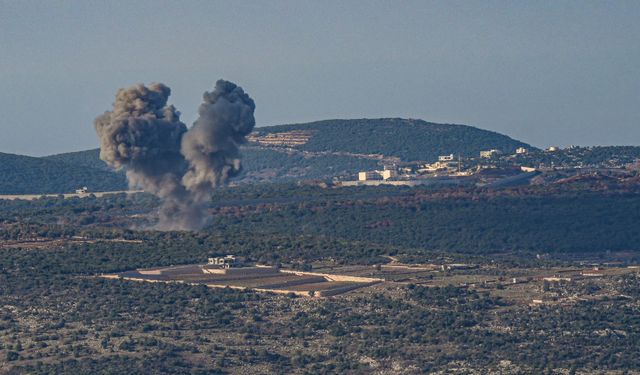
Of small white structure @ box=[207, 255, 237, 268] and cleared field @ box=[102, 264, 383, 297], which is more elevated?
small white structure @ box=[207, 255, 237, 268]

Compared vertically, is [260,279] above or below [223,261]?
below

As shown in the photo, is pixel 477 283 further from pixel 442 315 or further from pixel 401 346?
pixel 401 346

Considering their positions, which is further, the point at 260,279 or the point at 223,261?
the point at 223,261

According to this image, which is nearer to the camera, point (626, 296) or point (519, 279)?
point (626, 296)

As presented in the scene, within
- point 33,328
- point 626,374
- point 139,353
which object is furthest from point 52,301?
Answer: point 626,374

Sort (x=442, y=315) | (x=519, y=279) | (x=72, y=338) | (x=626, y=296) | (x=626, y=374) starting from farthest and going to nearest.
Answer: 1. (x=519, y=279)
2. (x=626, y=296)
3. (x=442, y=315)
4. (x=72, y=338)
5. (x=626, y=374)

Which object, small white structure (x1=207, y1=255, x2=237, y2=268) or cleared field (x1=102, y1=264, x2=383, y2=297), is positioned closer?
cleared field (x1=102, y1=264, x2=383, y2=297)

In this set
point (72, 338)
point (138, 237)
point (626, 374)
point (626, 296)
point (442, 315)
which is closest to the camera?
point (626, 374)

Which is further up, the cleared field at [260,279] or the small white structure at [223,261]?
the small white structure at [223,261]

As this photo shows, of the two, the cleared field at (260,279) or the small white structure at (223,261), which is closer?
the cleared field at (260,279)

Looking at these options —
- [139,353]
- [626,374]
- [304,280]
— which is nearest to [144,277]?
[304,280]
